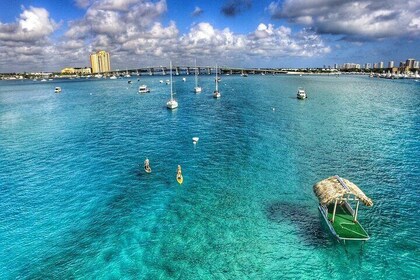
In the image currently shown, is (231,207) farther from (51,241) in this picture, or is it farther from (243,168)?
(51,241)

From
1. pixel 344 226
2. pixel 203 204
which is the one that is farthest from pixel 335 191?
pixel 203 204

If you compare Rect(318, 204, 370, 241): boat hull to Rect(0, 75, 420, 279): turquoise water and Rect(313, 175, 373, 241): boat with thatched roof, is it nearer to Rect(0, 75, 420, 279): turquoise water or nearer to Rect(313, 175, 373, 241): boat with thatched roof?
Rect(313, 175, 373, 241): boat with thatched roof

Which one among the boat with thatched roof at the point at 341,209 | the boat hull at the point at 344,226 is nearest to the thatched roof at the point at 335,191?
the boat with thatched roof at the point at 341,209

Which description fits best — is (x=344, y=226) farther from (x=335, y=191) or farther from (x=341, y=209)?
(x=335, y=191)

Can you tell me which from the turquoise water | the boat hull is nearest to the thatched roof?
the boat hull

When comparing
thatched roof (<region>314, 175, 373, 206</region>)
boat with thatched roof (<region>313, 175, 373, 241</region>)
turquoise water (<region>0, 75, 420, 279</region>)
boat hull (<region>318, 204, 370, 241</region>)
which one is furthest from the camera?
thatched roof (<region>314, 175, 373, 206</region>)

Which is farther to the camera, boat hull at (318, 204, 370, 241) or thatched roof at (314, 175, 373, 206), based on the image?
thatched roof at (314, 175, 373, 206)
